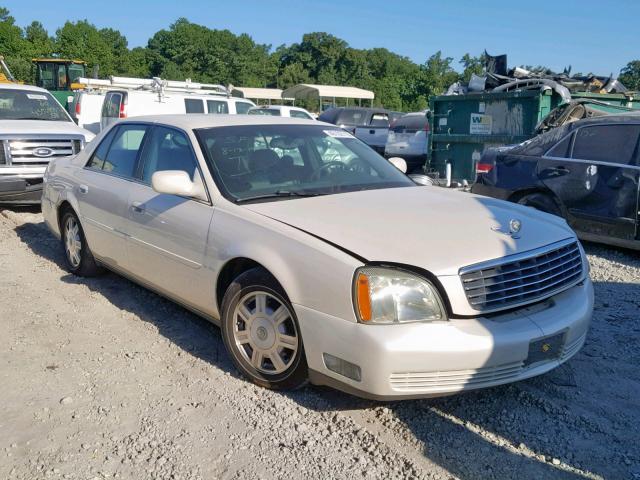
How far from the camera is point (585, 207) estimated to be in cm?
674

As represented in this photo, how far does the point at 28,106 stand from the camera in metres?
10.5

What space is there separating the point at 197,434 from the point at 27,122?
8144 mm

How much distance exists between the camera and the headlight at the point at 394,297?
304 cm

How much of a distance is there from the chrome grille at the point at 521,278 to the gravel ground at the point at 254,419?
64cm

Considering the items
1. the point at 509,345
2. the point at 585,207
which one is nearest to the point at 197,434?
the point at 509,345

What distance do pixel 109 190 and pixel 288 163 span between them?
1621mm

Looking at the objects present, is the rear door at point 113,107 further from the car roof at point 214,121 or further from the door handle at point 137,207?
the door handle at point 137,207

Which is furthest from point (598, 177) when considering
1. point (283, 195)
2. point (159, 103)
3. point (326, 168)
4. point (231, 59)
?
point (231, 59)

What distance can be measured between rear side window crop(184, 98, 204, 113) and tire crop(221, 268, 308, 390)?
10969 millimetres

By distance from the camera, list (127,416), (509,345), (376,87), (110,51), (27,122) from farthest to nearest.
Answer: (110,51)
(376,87)
(27,122)
(127,416)
(509,345)

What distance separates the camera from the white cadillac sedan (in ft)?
10.0

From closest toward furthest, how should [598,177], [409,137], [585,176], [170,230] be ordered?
[170,230] < [598,177] < [585,176] < [409,137]

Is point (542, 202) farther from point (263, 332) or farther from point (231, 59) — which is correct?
point (231, 59)

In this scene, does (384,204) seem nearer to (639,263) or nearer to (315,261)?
(315,261)
